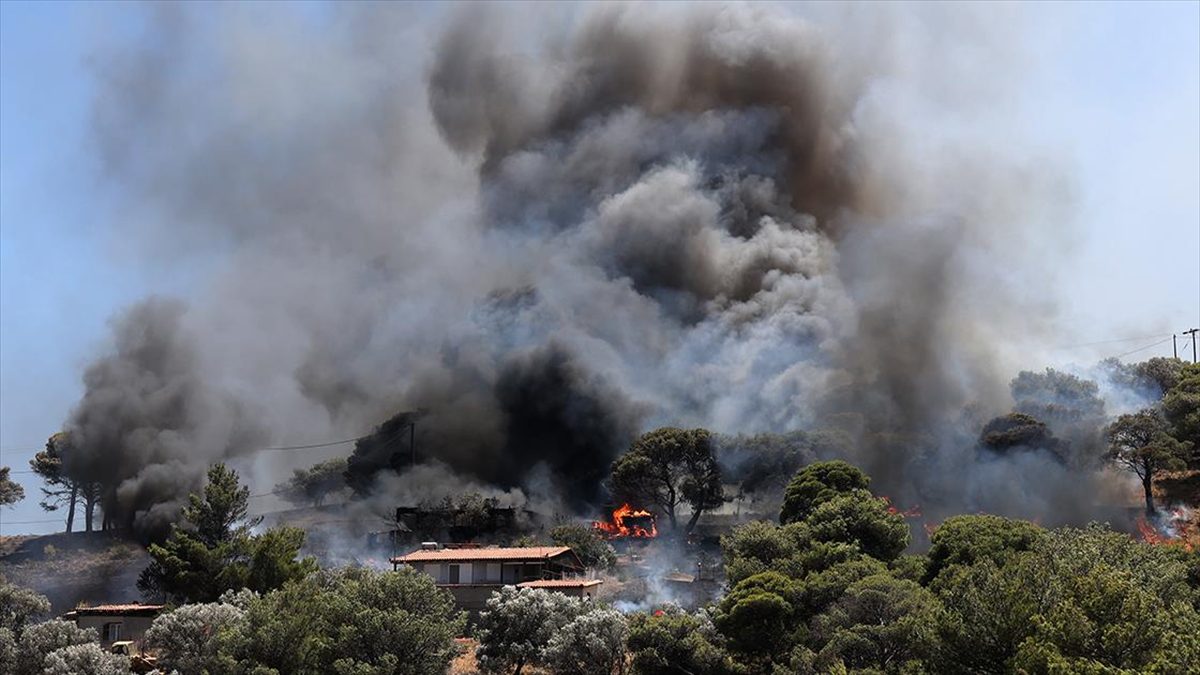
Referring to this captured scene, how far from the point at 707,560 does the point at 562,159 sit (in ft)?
159

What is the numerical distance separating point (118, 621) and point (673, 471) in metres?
31.1

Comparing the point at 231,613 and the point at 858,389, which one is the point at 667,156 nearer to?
the point at 858,389

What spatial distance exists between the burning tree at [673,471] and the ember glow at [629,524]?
1.10 metres

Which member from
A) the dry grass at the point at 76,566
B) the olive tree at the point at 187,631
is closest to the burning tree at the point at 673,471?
the dry grass at the point at 76,566

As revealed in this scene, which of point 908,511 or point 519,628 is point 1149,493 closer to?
point 908,511

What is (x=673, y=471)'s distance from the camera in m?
66.9

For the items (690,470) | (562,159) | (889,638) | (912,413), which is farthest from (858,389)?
(889,638)

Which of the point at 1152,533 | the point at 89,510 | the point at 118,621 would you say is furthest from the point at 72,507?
the point at 1152,533

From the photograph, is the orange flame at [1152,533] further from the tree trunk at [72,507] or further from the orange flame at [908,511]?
the tree trunk at [72,507]

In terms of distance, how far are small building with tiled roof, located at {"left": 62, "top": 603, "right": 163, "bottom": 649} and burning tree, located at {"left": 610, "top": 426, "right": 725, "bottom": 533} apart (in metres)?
27.6

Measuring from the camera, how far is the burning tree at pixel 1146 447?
5644cm

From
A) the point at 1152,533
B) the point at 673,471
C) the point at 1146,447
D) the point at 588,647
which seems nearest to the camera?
the point at 588,647

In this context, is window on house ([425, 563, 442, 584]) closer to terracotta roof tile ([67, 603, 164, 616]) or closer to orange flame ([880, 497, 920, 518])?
terracotta roof tile ([67, 603, 164, 616])

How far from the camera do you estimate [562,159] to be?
→ 97.3 metres
